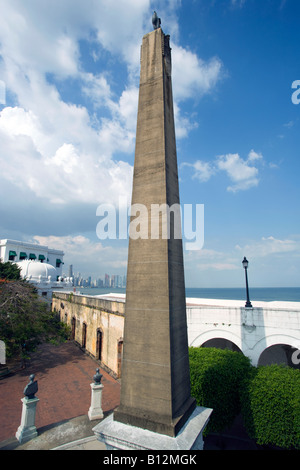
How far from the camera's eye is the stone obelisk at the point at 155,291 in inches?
199

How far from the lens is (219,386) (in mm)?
9367

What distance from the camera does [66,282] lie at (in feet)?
147

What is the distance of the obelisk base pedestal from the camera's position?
4531 millimetres

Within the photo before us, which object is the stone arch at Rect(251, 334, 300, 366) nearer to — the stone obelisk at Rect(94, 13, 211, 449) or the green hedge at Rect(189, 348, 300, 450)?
the green hedge at Rect(189, 348, 300, 450)

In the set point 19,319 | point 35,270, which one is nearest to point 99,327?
point 19,319

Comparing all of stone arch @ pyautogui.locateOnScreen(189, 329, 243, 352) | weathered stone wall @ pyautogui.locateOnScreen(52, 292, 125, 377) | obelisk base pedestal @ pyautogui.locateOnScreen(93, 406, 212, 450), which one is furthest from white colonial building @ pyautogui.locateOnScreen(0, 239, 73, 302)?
obelisk base pedestal @ pyautogui.locateOnScreen(93, 406, 212, 450)

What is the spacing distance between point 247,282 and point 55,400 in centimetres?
1181

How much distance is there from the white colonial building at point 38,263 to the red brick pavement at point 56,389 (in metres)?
16.0

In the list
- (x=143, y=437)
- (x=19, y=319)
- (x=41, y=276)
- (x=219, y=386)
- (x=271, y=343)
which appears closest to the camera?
(x=143, y=437)

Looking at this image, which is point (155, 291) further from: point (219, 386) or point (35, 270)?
point (35, 270)

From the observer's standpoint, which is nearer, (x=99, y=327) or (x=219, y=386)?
(x=219, y=386)

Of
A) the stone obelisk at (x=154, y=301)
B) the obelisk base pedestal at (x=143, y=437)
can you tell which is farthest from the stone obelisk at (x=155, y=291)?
the obelisk base pedestal at (x=143, y=437)

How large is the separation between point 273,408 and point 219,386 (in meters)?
1.90
